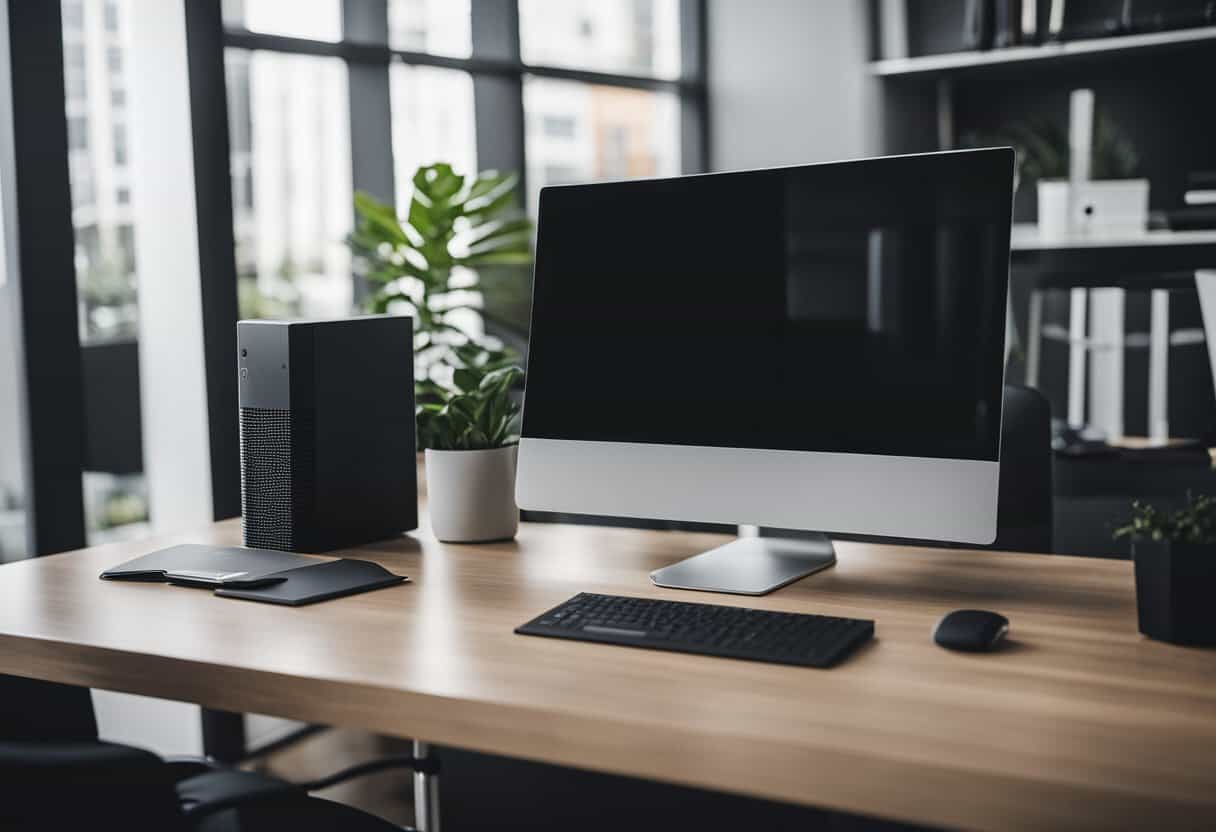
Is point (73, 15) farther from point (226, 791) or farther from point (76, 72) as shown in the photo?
point (226, 791)

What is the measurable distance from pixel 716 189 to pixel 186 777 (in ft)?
3.29

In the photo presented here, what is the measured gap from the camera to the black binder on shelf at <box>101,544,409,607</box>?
1.48 m

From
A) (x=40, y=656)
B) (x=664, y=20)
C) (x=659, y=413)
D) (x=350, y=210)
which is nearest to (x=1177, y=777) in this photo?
(x=659, y=413)

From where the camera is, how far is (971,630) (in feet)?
3.96

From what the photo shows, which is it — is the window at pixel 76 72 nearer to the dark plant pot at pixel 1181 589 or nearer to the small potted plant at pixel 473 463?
the small potted plant at pixel 473 463

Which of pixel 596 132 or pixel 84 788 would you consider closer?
pixel 84 788

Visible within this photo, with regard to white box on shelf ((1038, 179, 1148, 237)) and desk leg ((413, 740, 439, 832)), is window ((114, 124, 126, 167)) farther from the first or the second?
white box on shelf ((1038, 179, 1148, 237))

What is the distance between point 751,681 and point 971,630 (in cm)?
25

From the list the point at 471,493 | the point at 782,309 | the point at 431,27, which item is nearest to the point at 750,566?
the point at 782,309

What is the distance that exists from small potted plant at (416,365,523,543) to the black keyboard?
1.46ft

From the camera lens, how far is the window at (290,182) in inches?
129

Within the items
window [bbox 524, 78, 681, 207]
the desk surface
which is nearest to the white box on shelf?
window [bbox 524, 78, 681, 207]

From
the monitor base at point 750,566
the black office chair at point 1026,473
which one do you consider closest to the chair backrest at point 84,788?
the monitor base at point 750,566

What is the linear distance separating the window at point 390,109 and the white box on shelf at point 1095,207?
5.23 feet
